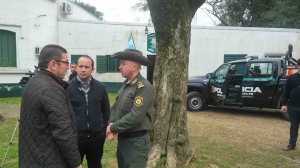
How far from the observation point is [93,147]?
3.33m

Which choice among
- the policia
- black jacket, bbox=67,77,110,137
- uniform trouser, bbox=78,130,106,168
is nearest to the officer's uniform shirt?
the policia

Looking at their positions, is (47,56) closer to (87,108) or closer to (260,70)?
(87,108)

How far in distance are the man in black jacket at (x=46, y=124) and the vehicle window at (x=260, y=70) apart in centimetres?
728

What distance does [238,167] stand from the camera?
4.48m

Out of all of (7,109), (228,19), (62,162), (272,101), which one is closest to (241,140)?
(272,101)

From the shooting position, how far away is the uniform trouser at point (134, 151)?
279cm

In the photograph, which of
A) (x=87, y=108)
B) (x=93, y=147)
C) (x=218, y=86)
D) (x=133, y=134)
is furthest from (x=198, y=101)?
(x=133, y=134)

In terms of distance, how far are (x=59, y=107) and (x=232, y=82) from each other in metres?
7.57

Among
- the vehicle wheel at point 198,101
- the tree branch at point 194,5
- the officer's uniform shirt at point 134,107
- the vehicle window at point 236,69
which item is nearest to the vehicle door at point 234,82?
the vehicle window at point 236,69

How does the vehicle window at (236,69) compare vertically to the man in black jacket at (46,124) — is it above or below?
above

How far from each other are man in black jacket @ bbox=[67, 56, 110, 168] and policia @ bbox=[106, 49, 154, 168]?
0.48 metres

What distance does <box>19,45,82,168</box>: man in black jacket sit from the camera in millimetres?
2143

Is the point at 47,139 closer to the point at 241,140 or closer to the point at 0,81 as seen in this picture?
the point at 241,140

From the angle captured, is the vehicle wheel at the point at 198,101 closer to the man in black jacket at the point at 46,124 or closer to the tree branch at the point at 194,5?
the tree branch at the point at 194,5
